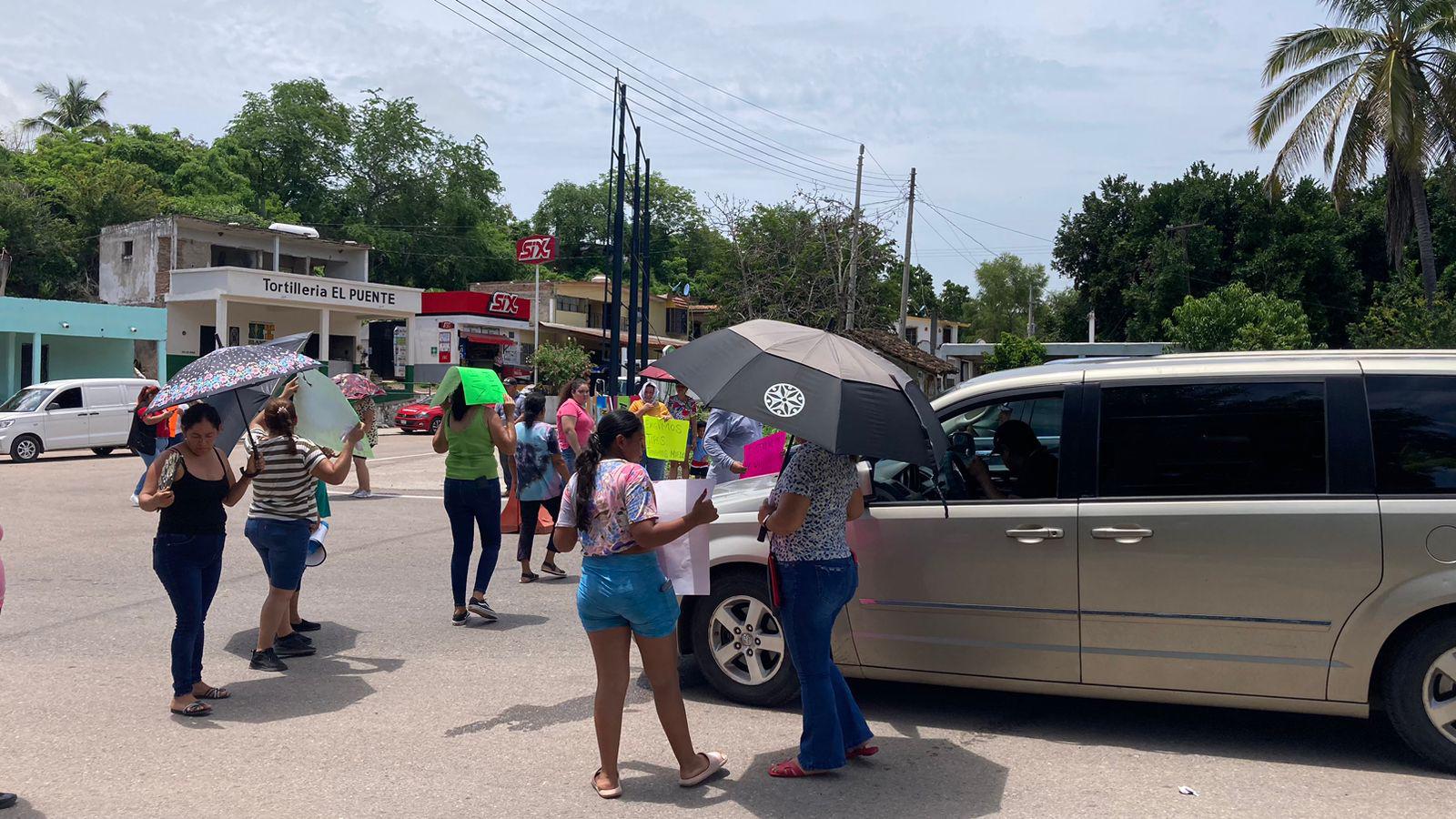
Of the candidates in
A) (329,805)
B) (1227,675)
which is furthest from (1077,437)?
(329,805)

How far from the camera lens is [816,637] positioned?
4.70 meters

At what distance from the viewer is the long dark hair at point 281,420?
6.58 m

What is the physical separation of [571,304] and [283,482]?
57.5 m

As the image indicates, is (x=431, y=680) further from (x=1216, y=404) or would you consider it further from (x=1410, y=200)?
(x=1410, y=200)

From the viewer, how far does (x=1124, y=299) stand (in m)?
53.2

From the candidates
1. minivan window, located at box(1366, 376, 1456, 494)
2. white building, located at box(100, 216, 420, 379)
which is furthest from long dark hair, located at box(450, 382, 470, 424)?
white building, located at box(100, 216, 420, 379)

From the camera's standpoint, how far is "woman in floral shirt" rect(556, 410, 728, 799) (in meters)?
4.47

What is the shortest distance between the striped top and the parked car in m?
2.81

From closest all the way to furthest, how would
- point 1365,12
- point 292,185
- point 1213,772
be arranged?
point 1213,772 → point 1365,12 → point 292,185

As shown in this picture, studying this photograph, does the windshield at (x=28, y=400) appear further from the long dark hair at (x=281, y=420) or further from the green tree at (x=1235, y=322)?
the green tree at (x=1235, y=322)

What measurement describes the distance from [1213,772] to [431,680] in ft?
13.9

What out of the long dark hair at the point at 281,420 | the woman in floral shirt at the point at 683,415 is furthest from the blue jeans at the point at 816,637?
the woman in floral shirt at the point at 683,415

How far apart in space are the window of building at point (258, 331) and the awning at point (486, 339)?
844 centimetres

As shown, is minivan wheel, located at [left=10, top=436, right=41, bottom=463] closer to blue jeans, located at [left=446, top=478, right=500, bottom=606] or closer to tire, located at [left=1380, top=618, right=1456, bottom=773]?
blue jeans, located at [left=446, top=478, right=500, bottom=606]
